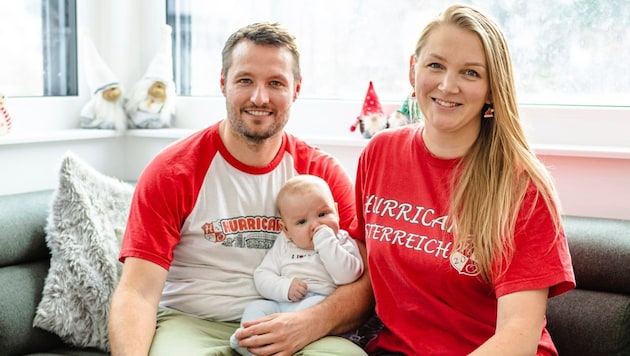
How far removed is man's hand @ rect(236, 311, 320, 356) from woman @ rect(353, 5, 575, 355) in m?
0.20

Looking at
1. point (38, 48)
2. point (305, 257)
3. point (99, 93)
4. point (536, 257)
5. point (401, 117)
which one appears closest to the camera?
point (536, 257)

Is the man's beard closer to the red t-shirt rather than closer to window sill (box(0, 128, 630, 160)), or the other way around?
the red t-shirt

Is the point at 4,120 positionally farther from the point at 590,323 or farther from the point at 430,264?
the point at 590,323

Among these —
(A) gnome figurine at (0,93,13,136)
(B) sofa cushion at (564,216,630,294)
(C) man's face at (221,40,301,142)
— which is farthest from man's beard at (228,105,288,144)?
(A) gnome figurine at (0,93,13,136)

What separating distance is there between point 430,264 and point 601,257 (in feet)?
1.71

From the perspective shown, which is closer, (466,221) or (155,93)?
(466,221)

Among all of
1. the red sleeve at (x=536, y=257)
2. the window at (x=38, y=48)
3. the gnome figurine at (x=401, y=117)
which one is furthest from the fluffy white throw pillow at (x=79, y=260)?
the red sleeve at (x=536, y=257)

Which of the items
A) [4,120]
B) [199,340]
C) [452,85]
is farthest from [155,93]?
[452,85]

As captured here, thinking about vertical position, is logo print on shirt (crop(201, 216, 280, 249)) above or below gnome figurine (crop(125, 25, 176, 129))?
below

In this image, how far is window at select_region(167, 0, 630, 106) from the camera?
8.23ft

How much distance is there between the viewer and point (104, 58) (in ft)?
10.5

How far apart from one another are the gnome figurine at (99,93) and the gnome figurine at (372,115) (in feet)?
3.47

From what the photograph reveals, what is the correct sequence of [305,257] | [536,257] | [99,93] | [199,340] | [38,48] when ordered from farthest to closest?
[99,93] → [38,48] → [305,257] → [199,340] → [536,257]

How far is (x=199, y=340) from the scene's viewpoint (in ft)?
6.37
